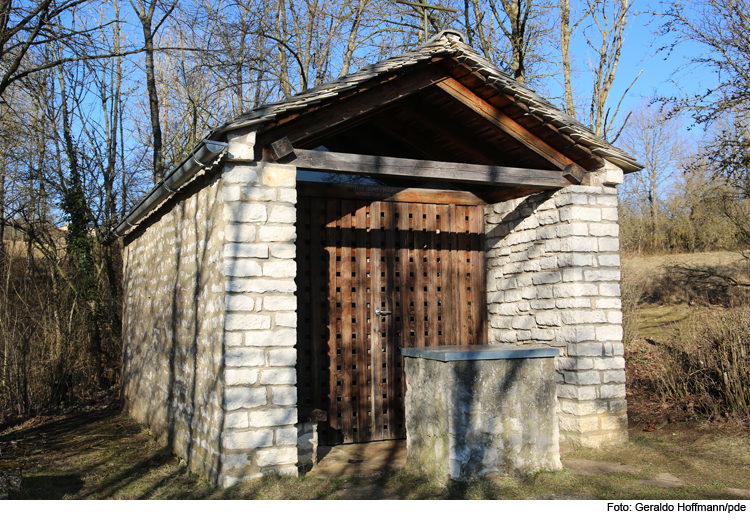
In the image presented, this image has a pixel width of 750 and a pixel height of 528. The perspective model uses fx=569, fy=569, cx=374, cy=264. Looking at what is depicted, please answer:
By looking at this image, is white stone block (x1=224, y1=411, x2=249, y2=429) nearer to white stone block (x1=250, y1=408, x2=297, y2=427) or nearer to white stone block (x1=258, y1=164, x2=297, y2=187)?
Answer: white stone block (x1=250, y1=408, x2=297, y2=427)

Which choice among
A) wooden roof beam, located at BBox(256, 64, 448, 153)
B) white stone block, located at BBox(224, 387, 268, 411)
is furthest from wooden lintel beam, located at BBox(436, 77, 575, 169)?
white stone block, located at BBox(224, 387, 268, 411)

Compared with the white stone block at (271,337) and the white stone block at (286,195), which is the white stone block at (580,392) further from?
the white stone block at (286,195)

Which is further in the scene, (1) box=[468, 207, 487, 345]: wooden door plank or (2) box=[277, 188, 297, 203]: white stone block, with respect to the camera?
(1) box=[468, 207, 487, 345]: wooden door plank

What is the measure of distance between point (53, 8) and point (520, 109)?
20.4 ft

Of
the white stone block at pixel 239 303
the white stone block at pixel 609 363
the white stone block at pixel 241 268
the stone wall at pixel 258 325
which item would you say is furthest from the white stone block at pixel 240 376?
the white stone block at pixel 609 363

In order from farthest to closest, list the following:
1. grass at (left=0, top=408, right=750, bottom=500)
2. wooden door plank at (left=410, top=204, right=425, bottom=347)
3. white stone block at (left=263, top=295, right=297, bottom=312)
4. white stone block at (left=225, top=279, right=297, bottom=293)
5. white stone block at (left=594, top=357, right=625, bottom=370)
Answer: wooden door plank at (left=410, top=204, right=425, bottom=347) → white stone block at (left=594, top=357, right=625, bottom=370) → white stone block at (left=263, top=295, right=297, bottom=312) → white stone block at (left=225, top=279, right=297, bottom=293) → grass at (left=0, top=408, right=750, bottom=500)

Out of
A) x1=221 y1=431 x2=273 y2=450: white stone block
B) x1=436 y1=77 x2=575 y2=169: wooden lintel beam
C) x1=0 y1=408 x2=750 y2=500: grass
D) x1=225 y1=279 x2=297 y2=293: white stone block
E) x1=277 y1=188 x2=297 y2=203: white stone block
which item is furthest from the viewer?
x1=436 y1=77 x2=575 y2=169: wooden lintel beam

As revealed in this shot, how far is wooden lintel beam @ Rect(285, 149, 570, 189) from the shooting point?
194 inches

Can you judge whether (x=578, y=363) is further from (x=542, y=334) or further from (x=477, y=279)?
(x=477, y=279)

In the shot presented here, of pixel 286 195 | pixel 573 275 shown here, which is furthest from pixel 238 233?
pixel 573 275

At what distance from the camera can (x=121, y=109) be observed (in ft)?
46.4

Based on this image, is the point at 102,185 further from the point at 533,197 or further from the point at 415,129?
the point at 533,197

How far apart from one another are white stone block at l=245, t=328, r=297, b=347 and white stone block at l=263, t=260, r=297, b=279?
0.45 meters

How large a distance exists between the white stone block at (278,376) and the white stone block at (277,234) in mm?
1062
